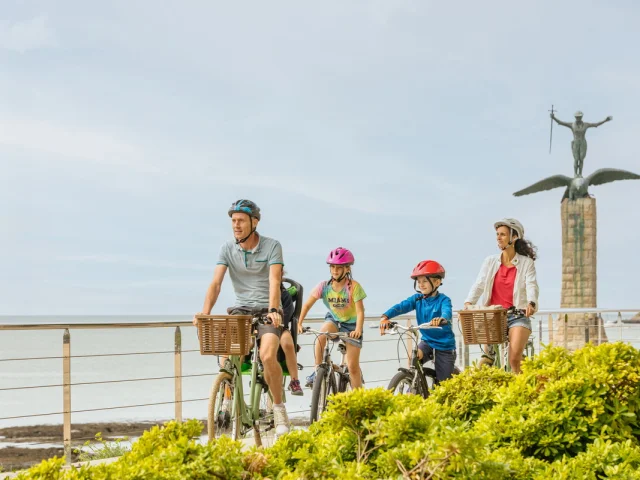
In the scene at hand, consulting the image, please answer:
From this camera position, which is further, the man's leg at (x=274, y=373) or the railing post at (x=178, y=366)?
the railing post at (x=178, y=366)

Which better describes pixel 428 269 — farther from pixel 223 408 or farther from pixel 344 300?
pixel 223 408

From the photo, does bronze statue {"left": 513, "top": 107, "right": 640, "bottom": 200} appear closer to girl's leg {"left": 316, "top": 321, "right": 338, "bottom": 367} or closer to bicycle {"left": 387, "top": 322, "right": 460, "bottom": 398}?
bicycle {"left": 387, "top": 322, "right": 460, "bottom": 398}

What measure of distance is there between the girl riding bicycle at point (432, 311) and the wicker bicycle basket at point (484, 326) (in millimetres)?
233

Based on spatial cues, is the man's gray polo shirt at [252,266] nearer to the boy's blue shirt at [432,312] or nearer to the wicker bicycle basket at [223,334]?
the wicker bicycle basket at [223,334]

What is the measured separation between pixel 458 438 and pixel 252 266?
3452mm

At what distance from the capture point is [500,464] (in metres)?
1.76

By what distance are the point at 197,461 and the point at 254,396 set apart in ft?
10.6

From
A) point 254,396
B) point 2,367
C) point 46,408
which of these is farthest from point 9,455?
point 2,367

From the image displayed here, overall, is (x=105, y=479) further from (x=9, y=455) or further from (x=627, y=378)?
(x=9, y=455)

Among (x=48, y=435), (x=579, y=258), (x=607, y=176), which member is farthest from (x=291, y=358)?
(x=607, y=176)

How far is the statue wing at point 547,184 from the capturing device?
25562mm

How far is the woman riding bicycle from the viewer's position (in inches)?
249

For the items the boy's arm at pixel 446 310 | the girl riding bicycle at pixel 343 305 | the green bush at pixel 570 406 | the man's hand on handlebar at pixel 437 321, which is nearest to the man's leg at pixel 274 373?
the girl riding bicycle at pixel 343 305

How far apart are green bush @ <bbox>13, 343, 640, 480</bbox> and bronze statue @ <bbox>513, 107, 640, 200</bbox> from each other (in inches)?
937
